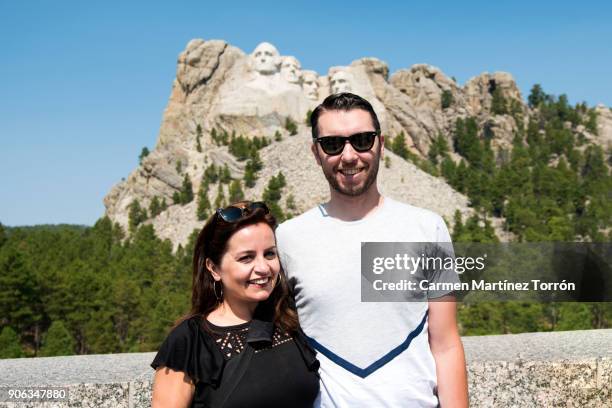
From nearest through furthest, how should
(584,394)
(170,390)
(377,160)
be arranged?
(170,390), (377,160), (584,394)

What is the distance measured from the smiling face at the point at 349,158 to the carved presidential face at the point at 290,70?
361 feet

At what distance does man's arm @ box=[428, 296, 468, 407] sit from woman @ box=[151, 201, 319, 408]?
891mm

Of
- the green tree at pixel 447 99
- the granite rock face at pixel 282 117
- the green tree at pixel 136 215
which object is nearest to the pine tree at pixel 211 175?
the granite rock face at pixel 282 117

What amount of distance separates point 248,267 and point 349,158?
105cm

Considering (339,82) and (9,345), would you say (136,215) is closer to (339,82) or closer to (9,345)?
(339,82)

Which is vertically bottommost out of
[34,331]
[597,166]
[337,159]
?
[34,331]

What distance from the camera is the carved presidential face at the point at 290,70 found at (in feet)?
369

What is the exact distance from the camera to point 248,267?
4.27m

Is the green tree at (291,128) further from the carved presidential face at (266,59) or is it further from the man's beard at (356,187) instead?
the man's beard at (356,187)

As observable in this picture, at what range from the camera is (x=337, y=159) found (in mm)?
4465

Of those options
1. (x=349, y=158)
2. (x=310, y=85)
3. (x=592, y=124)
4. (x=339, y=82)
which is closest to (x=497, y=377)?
(x=349, y=158)

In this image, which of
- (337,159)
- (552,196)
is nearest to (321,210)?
(337,159)

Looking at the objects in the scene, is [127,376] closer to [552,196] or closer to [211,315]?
[211,315]

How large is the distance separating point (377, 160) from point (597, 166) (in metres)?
121
